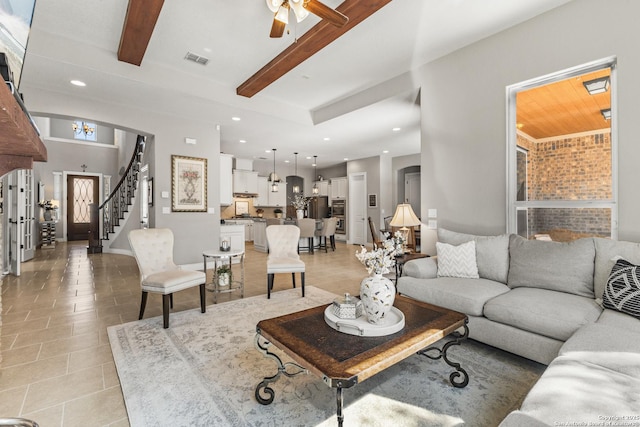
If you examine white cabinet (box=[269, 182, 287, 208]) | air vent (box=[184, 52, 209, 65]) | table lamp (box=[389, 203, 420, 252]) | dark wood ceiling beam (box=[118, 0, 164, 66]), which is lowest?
table lamp (box=[389, 203, 420, 252])

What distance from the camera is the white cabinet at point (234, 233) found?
6241 millimetres

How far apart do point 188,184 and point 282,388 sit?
4432mm

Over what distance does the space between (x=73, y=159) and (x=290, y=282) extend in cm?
1034

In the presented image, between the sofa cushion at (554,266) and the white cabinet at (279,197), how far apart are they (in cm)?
832

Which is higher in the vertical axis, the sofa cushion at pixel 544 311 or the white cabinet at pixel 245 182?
the white cabinet at pixel 245 182

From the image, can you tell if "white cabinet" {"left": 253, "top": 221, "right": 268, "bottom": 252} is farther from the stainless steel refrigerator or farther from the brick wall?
the brick wall

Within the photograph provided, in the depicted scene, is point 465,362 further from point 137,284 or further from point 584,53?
point 137,284

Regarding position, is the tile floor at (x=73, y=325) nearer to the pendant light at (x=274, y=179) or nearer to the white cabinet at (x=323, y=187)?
the pendant light at (x=274, y=179)

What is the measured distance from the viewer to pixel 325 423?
158 centimetres

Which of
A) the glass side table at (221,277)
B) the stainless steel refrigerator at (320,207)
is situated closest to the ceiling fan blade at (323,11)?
the glass side table at (221,277)

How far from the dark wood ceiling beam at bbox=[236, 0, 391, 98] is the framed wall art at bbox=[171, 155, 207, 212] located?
1686mm

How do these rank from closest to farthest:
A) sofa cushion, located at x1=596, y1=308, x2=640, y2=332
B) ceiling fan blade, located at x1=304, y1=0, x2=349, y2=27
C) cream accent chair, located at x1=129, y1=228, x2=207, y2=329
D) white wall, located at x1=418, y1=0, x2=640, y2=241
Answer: sofa cushion, located at x1=596, y1=308, x2=640, y2=332, ceiling fan blade, located at x1=304, y1=0, x2=349, y2=27, white wall, located at x1=418, y1=0, x2=640, y2=241, cream accent chair, located at x1=129, y1=228, x2=207, y2=329

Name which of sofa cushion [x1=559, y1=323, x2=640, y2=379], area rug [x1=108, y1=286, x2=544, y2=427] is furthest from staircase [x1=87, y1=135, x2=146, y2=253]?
sofa cushion [x1=559, y1=323, x2=640, y2=379]

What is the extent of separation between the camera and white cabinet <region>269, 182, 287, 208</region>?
10266mm
